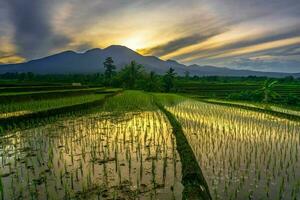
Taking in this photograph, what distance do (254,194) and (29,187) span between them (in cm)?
459

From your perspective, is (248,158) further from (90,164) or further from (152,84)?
(152,84)

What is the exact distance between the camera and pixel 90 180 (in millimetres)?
6047

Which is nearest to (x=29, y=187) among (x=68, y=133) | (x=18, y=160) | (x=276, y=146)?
(x=18, y=160)

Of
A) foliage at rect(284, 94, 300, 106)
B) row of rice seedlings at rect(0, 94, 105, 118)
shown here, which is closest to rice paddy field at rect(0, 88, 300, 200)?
row of rice seedlings at rect(0, 94, 105, 118)

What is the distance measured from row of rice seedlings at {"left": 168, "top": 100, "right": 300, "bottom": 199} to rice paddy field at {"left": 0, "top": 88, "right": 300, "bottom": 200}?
20mm

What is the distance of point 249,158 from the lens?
7977 millimetres

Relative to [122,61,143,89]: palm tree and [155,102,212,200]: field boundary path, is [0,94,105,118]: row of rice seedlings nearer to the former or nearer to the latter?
[155,102,212,200]: field boundary path

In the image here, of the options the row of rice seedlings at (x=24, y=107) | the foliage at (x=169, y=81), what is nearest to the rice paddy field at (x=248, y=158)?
the row of rice seedlings at (x=24, y=107)

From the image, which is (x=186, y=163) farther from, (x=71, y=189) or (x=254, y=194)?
(x=71, y=189)

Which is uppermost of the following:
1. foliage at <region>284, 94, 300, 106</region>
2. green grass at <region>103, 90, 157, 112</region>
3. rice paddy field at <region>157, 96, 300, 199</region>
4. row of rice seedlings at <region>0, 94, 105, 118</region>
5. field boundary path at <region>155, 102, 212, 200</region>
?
row of rice seedlings at <region>0, 94, 105, 118</region>

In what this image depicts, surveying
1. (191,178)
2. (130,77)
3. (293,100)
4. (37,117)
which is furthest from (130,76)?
(191,178)

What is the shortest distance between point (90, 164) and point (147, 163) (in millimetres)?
1490

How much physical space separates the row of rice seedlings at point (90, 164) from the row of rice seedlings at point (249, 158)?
92cm

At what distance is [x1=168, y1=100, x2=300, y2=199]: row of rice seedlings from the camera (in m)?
5.88
